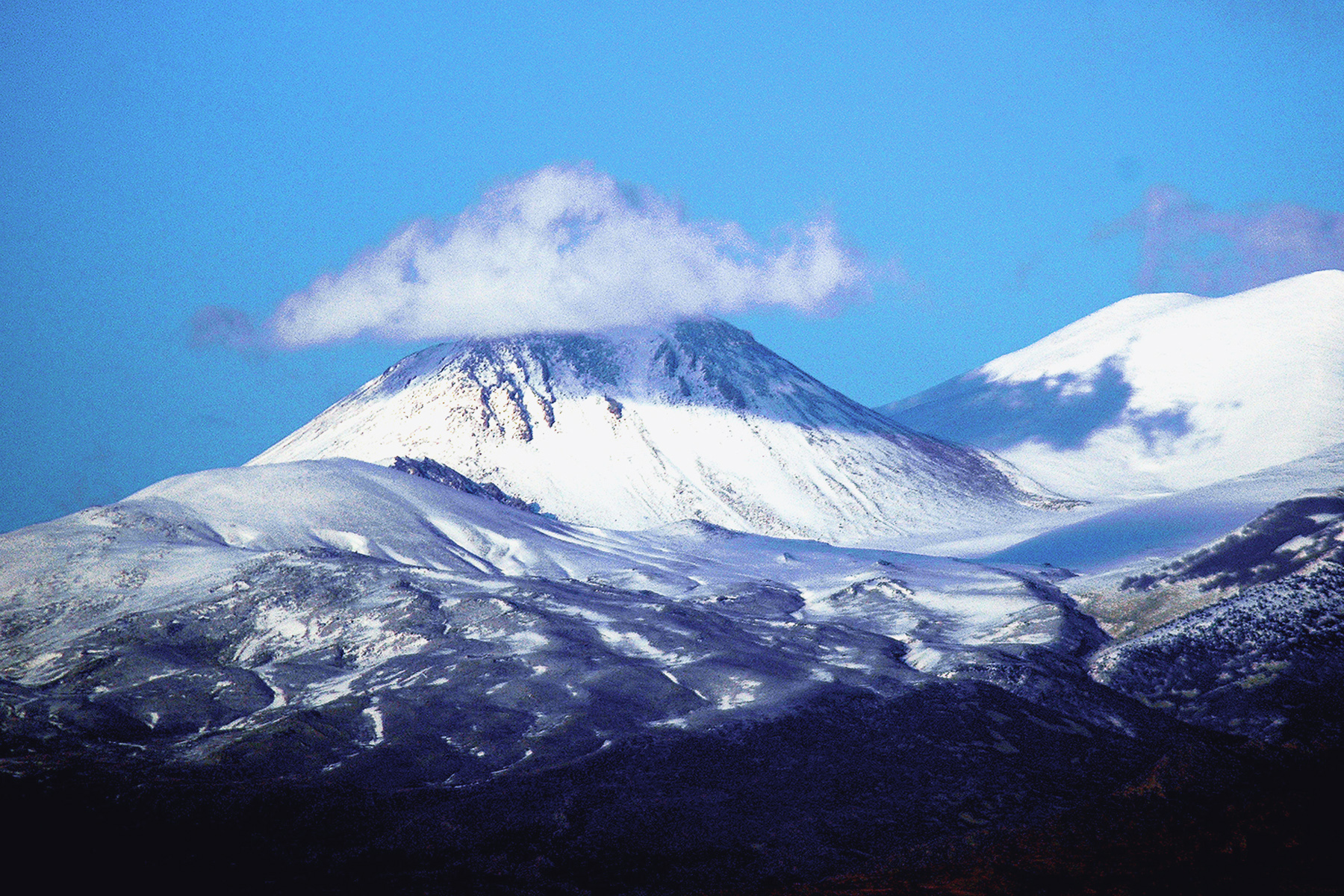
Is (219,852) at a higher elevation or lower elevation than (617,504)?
lower

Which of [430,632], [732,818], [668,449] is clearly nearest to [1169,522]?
[430,632]

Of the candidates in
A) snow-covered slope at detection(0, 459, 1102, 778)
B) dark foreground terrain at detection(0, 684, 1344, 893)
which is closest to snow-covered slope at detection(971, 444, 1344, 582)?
snow-covered slope at detection(0, 459, 1102, 778)

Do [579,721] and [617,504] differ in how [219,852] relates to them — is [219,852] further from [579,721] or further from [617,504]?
[617,504]

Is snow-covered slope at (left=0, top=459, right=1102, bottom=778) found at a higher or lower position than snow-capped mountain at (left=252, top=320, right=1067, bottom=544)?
lower

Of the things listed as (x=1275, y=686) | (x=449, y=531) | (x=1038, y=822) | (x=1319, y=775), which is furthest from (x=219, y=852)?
(x=449, y=531)

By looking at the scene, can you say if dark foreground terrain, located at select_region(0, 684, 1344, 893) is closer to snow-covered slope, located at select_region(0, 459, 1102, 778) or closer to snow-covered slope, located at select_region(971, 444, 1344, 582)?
snow-covered slope, located at select_region(0, 459, 1102, 778)

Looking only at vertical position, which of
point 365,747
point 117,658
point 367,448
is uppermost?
point 367,448

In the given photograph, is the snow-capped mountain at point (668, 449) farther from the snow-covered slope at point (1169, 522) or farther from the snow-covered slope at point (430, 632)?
the snow-covered slope at point (430, 632)
